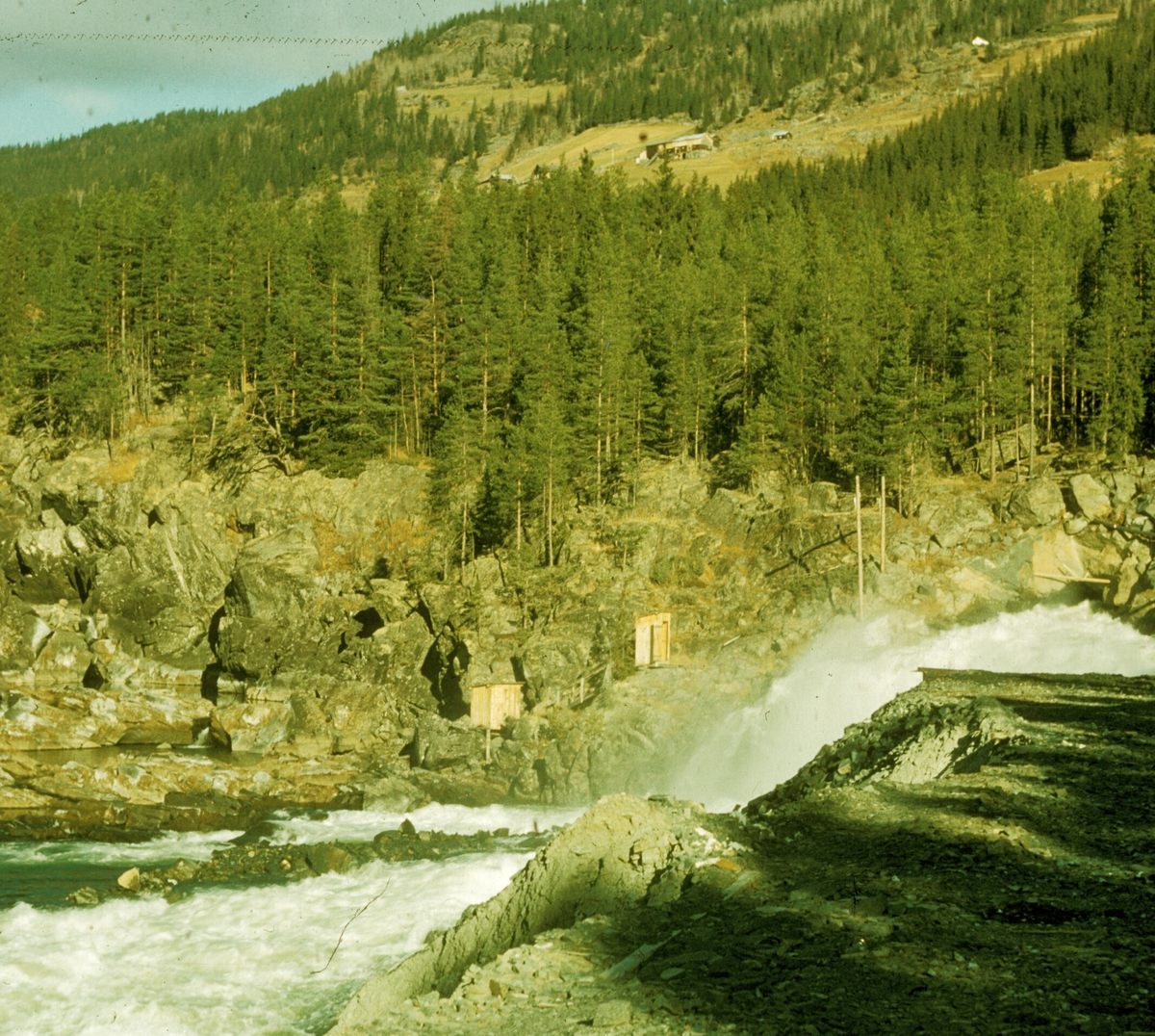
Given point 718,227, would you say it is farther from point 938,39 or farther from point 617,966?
point 938,39

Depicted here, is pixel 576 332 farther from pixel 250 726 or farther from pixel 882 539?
pixel 250 726

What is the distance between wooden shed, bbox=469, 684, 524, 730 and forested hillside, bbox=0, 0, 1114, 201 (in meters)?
122

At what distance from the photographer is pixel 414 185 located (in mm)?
80000

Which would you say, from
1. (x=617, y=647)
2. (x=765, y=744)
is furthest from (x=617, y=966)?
(x=617, y=647)

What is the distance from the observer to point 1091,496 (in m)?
41.9

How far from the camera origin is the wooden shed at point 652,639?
120 feet

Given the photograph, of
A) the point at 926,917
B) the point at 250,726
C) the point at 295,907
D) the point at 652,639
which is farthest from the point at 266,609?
the point at 926,917

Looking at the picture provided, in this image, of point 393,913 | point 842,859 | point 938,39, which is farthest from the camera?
point 938,39

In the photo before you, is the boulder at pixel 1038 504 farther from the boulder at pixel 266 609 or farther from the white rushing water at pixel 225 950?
the boulder at pixel 266 609

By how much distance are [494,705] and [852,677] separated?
11927 millimetres

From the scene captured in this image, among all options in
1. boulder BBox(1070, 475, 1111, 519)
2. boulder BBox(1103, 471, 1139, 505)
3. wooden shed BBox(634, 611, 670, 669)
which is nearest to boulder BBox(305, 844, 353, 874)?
wooden shed BBox(634, 611, 670, 669)

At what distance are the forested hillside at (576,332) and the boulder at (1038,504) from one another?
4.37m

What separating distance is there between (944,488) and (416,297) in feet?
113

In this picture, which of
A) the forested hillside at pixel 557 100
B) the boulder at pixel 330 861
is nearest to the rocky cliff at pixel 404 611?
the boulder at pixel 330 861
